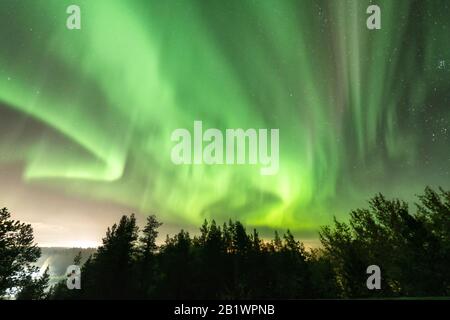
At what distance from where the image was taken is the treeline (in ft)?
126

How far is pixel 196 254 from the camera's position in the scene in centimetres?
4903

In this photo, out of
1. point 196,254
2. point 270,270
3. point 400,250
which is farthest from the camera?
point 270,270

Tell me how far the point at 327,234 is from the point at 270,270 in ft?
52.3

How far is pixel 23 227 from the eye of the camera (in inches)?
1467

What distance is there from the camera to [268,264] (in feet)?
174

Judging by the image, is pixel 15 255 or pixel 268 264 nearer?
pixel 15 255

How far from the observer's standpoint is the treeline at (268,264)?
3844cm

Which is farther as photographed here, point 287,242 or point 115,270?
point 287,242
